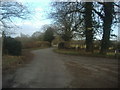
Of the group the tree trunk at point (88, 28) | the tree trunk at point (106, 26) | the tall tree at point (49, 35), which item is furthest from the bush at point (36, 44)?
the tree trunk at point (106, 26)

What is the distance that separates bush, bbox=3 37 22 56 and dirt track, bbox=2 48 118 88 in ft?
0.77

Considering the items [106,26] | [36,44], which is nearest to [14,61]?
[36,44]

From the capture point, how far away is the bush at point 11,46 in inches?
99.5

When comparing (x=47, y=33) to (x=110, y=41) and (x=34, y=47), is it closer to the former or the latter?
(x=34, y=47)

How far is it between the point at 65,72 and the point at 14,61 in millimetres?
712

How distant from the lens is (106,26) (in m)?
2.91

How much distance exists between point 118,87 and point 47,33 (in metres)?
1.14

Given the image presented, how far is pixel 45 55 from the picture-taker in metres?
2.70

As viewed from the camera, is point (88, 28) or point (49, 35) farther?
point (88, 28)

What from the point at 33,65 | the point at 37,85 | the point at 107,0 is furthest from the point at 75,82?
the point at 107,0

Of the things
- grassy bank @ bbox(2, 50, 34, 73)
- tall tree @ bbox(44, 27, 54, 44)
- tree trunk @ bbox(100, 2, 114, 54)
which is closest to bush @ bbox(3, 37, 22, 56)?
grassy bank @ bbox(2, 50, 34, 73)

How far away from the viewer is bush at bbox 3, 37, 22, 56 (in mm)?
2527

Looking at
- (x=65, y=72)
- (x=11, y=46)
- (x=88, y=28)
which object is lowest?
(x=65, y=72)

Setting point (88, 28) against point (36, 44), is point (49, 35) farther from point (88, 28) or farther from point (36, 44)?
point (88, 28)
